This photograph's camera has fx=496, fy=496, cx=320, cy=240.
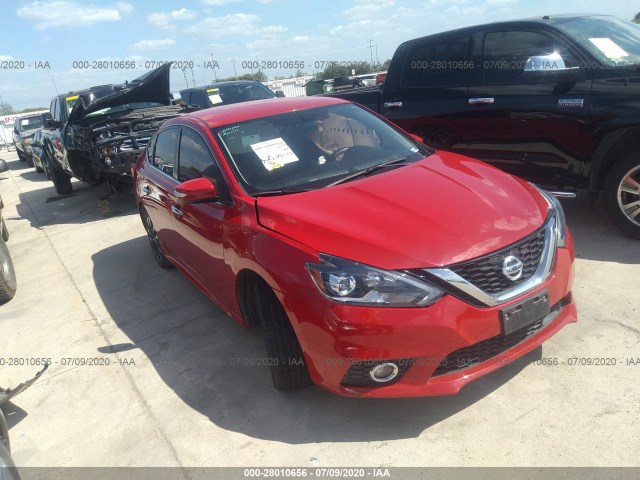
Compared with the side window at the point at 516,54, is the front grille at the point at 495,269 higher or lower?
lower

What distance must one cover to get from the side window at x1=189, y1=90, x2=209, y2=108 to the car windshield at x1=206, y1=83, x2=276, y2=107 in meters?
0.13

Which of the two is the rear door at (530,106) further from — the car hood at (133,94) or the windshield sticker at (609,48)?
the car hood at (133,94)

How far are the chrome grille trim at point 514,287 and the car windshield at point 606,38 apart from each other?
7.81 feet

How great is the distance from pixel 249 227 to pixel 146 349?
1.56 metres

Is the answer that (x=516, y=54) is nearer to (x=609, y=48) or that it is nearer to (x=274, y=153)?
(x=609, y=48)

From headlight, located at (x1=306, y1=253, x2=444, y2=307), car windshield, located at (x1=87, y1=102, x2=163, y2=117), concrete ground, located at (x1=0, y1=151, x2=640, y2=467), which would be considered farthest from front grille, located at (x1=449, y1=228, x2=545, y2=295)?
car windshield, located at (x1=87, y1=102, x2=163, y2=117)

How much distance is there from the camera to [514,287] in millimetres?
2383

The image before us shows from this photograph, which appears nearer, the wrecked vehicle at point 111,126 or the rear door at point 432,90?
the rear door at point 432,90

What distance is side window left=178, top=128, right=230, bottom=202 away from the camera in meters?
3.16

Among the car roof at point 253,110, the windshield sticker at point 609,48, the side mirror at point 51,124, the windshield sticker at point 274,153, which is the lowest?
the windshield sticker at point 274,153

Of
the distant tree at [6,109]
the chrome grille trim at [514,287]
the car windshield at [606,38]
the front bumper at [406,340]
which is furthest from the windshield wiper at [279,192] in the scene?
the distant tree at [6,109]

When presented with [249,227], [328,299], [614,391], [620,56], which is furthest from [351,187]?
[620,56]

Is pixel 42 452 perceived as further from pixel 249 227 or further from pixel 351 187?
pixel 351 187

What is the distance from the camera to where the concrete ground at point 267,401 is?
7.89 feet
